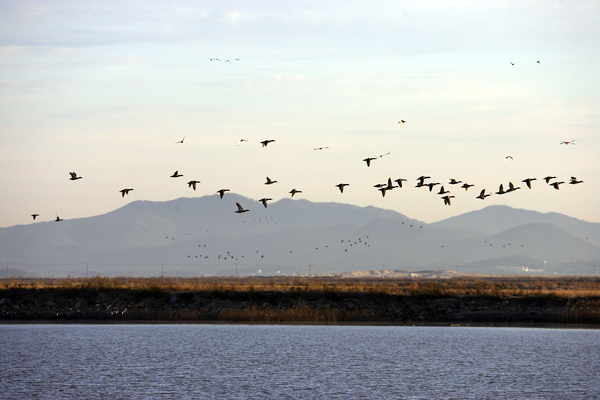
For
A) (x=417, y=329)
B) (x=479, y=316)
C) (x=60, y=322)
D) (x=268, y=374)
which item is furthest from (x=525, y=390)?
(x=60, y=322)

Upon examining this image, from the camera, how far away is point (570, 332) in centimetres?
5503

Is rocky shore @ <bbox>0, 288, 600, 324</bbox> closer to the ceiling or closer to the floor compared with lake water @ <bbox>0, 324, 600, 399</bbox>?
closer to the ceiling

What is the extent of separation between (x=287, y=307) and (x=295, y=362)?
19.8m

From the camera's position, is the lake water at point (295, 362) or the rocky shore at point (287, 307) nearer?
the lake water at point (295, 362)

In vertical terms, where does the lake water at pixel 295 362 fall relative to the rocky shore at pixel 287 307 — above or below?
below

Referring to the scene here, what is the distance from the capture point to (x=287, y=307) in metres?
64.6

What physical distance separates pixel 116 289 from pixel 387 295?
23829 mm

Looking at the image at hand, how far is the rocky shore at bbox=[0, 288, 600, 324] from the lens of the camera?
6319 centimetres

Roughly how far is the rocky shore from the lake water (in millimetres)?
3448

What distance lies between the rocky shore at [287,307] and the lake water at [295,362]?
136 inches

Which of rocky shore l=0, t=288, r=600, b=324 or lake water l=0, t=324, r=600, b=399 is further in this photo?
rocky shore l=0, t=288, r=600, b=324

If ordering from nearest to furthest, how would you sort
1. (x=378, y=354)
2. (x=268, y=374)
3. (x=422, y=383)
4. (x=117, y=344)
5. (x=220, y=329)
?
(x=422, y=383), (x=268, y=374), (x=378, y=354), (x=117, y=344), (x=220, y=329)

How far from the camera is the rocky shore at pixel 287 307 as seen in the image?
63188 millimetres

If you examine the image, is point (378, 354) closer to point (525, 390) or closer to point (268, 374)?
point (268, 374)
